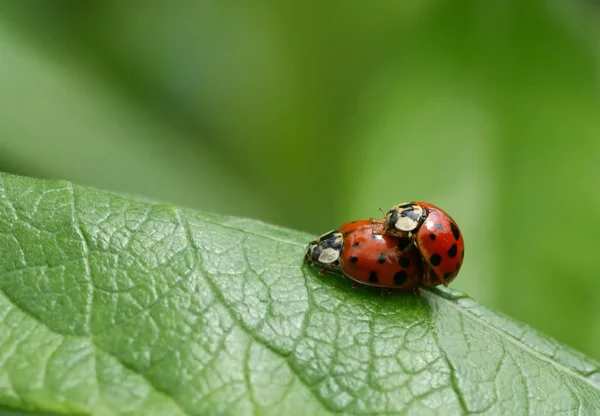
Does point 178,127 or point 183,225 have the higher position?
point 178,127

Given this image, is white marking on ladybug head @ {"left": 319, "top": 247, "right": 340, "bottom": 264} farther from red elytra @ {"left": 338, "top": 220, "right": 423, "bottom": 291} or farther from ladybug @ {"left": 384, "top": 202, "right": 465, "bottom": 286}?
ladybug @ {"left": 384, "top": 202, "right": 465, "bottom": 286}

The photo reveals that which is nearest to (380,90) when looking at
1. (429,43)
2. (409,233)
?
(429,43)

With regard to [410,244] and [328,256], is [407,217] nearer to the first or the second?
[410,244]

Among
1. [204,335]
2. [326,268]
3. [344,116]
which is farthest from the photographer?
[344,116]

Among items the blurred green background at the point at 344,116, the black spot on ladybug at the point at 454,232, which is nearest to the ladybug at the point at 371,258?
the black spot on ladybug at the point at 454,232

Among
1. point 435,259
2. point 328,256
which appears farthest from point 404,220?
point 328,256

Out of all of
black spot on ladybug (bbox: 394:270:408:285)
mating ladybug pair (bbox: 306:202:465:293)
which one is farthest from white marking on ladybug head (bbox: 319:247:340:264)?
black spot on ladybug (bbox: 394:270:408:285)

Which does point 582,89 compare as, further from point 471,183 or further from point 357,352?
point 357,352

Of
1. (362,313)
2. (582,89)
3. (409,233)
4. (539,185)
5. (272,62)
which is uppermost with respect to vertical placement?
(272,62)
